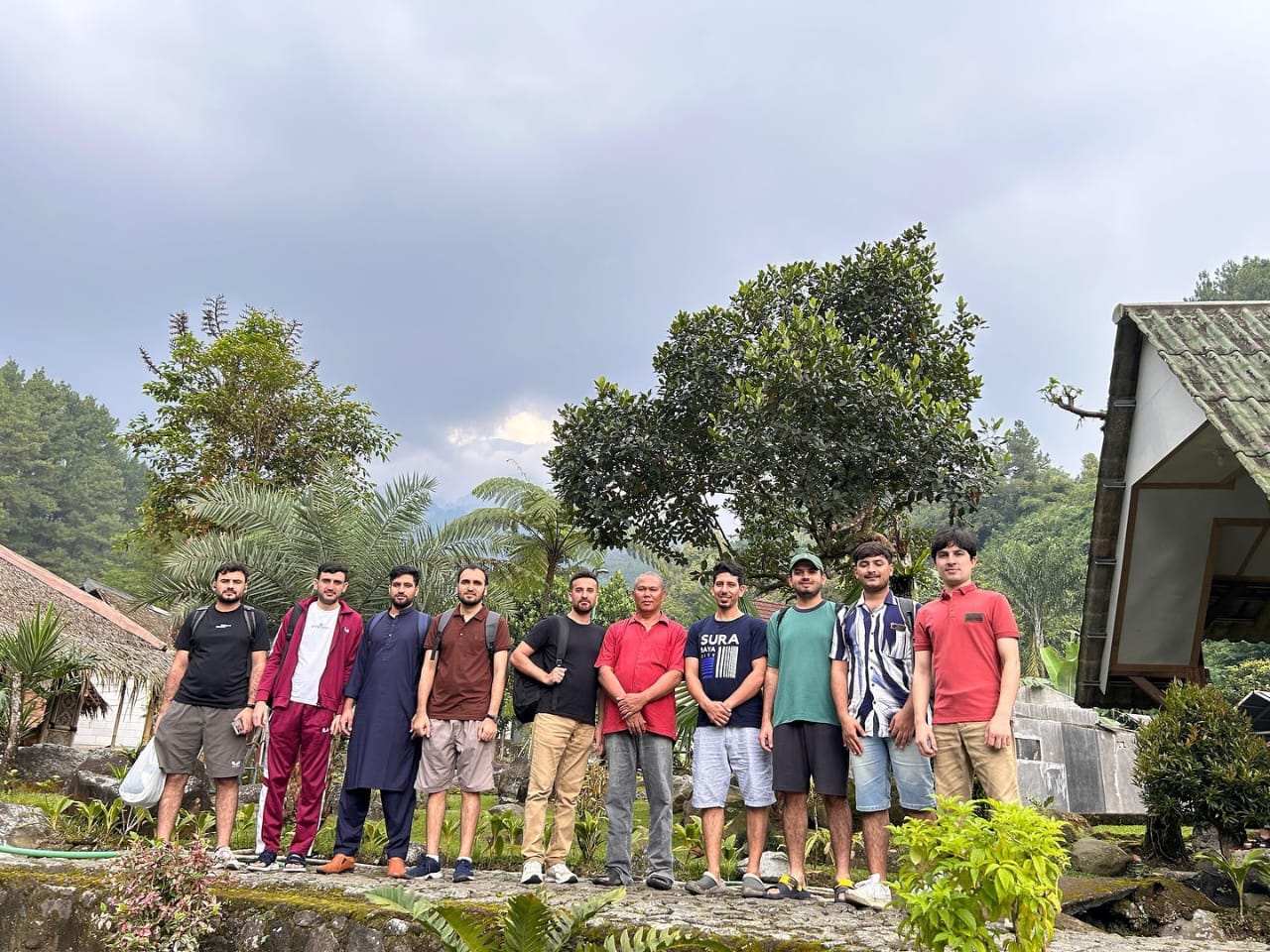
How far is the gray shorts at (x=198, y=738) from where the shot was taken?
606 centimetres

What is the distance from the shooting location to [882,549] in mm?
5367

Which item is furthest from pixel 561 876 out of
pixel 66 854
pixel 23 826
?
pixel 23 826

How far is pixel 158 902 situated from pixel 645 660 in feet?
9.08

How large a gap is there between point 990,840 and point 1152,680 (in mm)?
6836

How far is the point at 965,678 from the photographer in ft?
16.3

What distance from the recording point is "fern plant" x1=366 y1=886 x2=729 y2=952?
152 inches

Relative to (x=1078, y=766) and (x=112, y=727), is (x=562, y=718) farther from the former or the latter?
(x=112, y=727)

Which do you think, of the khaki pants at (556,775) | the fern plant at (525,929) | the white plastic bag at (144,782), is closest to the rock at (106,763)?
the white plastic bag at (144,782)

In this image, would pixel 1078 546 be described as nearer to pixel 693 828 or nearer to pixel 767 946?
pixel 693 828

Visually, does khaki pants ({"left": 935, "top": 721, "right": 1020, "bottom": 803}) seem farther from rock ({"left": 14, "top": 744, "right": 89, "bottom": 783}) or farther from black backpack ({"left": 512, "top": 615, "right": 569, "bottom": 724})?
rock ({"left": 14, "top": 744, "right": 89, "bottom": 783})

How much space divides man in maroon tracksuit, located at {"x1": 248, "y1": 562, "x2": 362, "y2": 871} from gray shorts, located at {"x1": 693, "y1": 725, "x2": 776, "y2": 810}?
2.33 m

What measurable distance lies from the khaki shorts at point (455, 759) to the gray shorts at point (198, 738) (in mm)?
1218

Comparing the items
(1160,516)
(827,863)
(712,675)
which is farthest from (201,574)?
(1160,516)

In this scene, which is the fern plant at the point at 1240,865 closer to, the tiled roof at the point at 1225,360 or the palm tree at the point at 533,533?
the tiled roof at the point at 1225,360
